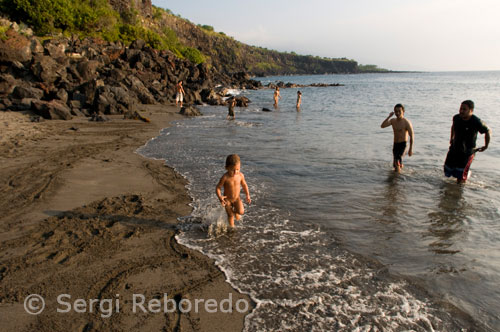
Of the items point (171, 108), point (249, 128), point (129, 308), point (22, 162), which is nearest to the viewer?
point (129, 308)

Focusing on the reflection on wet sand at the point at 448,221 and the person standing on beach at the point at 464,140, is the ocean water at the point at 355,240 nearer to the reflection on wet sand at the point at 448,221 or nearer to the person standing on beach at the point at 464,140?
the reflection on wet sand at the point at 448,221

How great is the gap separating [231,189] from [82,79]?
2270 cm

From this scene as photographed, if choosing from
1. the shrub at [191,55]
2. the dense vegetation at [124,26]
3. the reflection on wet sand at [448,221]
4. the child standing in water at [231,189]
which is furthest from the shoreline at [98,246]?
the shrub at [191,55]

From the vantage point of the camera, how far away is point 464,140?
284 inches

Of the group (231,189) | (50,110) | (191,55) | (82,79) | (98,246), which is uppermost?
(191,55)

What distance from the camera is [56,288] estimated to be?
3.70m

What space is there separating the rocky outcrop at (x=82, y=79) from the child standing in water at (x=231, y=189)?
528 inches

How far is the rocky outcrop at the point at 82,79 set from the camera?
1727cm

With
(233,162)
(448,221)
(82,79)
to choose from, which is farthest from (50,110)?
(448,221)

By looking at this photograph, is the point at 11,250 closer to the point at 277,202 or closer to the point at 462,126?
the point at 277,202

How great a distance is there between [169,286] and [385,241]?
3.53 metres

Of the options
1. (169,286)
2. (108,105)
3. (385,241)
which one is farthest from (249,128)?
(169,286)

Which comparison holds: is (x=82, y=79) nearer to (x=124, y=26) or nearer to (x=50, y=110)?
(x=50, y=110)

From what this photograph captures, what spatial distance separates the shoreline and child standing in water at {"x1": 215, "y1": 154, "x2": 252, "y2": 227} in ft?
3.35
